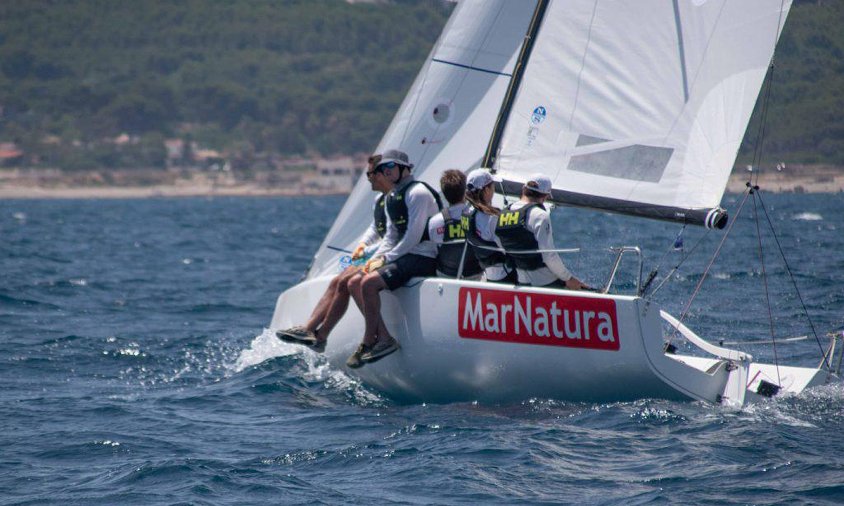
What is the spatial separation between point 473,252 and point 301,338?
1077 mm

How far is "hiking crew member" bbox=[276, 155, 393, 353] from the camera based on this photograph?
22.3 feet

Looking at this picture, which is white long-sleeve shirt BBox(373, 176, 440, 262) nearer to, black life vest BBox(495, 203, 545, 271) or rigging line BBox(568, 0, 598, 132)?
black life vest BBox(495, 203, 545, 271)

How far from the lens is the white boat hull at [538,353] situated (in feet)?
19.7

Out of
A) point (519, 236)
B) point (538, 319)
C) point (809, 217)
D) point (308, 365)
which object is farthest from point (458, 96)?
point (809, 217)

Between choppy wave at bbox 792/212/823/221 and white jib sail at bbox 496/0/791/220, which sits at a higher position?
white jib sail at bbox 496/0/791/220

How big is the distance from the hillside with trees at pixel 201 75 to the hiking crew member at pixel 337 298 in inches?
2743

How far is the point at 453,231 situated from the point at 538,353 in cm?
83

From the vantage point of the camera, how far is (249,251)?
2058cm

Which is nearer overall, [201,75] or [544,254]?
[544,254]

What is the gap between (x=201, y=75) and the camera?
355 ft

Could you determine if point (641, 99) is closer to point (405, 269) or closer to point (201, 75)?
point (405, 269)

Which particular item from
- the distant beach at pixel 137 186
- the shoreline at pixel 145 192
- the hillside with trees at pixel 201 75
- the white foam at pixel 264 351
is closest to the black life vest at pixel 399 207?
the white foam at pixel 264 351

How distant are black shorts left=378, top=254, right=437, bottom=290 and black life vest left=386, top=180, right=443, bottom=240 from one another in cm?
16

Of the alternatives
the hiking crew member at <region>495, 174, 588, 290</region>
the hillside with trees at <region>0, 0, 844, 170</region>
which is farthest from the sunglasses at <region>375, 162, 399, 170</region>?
the hillside with trees at <region>0, 0, 844, 170</region>
